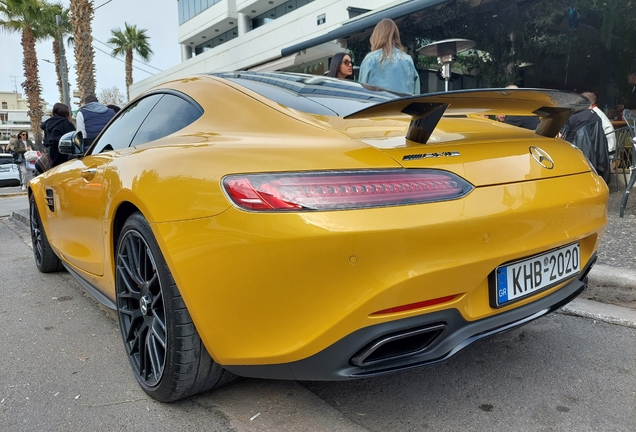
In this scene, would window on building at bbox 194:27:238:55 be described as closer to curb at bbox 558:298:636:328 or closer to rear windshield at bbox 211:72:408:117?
rear windshield at bbox 211:72:408:117

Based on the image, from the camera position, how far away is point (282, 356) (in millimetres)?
1457

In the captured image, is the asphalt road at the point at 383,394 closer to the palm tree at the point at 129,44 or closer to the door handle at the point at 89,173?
the door handle at the point at 89,173

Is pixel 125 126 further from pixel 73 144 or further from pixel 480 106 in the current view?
pixel 480 106

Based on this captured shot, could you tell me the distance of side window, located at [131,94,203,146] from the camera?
2.17 meters

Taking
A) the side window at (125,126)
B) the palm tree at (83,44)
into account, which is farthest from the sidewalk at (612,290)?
the palm tree at (83,44)

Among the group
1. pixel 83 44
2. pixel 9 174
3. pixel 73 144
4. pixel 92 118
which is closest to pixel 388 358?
pixel 73 144

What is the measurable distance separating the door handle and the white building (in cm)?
722

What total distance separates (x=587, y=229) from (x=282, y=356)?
120cm

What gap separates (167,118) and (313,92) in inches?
28.2

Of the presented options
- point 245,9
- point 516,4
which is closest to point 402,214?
point 516,4

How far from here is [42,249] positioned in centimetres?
386

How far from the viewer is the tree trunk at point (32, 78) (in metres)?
22.5

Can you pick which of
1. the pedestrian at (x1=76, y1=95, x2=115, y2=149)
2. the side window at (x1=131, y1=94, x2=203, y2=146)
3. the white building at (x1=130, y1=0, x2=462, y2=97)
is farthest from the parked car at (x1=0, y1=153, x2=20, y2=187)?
the side window at (x1=131, y1=94, x2=203, y2=146)

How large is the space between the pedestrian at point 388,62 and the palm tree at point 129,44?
34583mm
